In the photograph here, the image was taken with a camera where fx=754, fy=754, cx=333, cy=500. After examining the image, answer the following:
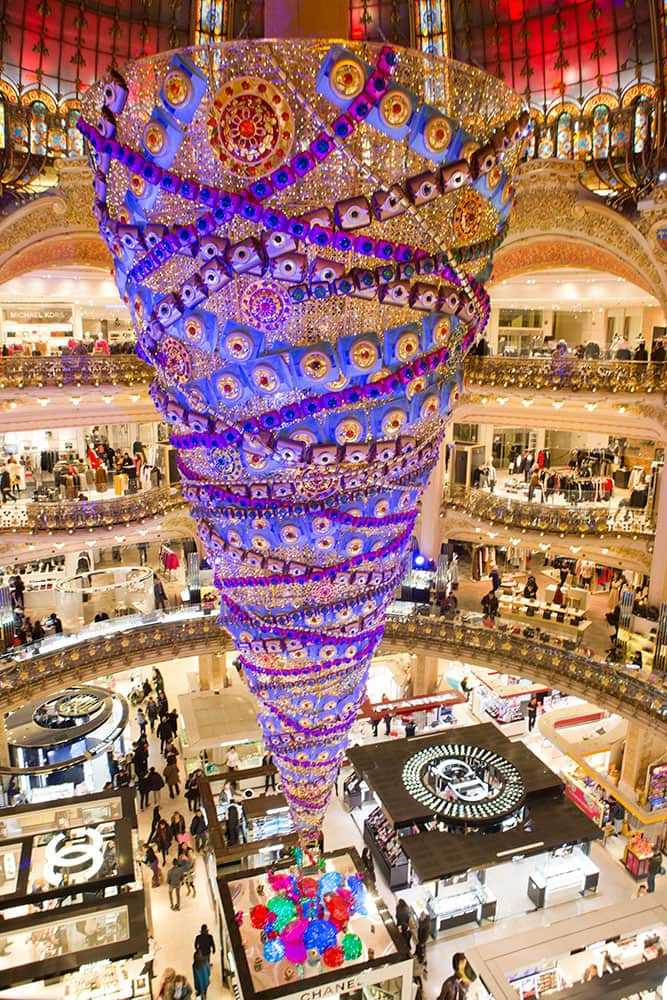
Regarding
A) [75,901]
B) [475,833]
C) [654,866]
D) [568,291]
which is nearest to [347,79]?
[75,901]

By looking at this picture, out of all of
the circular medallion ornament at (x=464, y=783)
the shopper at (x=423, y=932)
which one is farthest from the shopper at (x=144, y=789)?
the shopper at (x=423, y=932)

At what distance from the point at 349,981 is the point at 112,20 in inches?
648

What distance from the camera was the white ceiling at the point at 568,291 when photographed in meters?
20.3

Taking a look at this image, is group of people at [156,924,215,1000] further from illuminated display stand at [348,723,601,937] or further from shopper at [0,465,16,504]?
shopper at [0,465,16,504]

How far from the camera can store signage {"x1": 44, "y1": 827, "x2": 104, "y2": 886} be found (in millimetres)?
10672

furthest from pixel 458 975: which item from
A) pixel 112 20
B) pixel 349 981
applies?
pixel 112 20

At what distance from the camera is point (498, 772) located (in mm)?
14852

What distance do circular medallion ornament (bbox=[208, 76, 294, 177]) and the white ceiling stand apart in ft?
63.5

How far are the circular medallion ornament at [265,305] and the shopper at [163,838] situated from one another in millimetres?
14345

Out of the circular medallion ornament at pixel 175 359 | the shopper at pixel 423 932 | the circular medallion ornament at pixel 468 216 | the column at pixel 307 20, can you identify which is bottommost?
the shopper at pixel 423 932

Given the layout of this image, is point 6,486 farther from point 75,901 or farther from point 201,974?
point 201,974

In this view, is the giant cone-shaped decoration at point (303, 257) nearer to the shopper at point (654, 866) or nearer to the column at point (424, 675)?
the shopper at point (654, 866)

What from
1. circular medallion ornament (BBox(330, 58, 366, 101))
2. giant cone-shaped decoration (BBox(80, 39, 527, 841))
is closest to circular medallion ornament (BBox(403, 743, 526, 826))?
giant cone-shaped decoration (BBox(80, 39, 527, 841))

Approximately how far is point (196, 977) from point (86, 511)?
10054 mm
